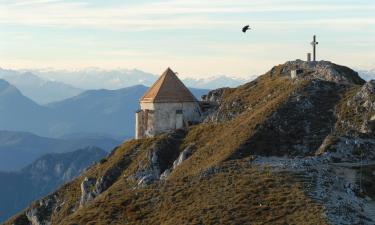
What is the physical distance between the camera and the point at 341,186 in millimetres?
55719

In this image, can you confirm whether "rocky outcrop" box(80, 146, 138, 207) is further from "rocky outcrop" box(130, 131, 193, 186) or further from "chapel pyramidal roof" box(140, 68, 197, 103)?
"chapel pyramidal roof" box(140, 68, 197, 103)

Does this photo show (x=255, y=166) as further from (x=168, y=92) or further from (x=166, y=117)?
(x=168, y=92)

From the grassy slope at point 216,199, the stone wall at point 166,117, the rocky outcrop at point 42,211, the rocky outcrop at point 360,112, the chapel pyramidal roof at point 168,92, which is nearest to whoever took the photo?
the grassy slope at point 216,199

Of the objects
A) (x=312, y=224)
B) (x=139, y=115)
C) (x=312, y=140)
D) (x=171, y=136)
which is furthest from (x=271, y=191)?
(x=139, y=115)

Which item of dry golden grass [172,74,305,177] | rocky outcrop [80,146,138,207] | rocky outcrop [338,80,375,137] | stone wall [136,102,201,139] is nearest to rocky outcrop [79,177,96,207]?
rocky outcrop [80,146,138,207]

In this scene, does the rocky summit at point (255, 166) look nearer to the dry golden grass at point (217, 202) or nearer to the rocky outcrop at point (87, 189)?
the dry golden grass at point (217, 202)

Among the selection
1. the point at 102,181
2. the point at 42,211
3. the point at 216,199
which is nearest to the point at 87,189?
the point at 102,181

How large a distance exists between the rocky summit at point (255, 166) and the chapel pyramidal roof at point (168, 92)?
14.3 ft

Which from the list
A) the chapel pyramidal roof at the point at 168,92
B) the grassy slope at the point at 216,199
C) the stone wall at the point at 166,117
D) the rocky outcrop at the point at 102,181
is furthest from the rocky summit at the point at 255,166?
the chapel pyramidal roof at the point at 168,92

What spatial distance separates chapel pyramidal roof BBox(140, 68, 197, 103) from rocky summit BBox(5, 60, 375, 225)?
436cm

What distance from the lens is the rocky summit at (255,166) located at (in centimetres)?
5225

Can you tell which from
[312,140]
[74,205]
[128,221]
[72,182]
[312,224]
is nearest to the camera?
[312,224]

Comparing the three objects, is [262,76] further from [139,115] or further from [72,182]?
[72,182]

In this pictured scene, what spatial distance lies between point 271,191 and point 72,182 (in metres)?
68.7
